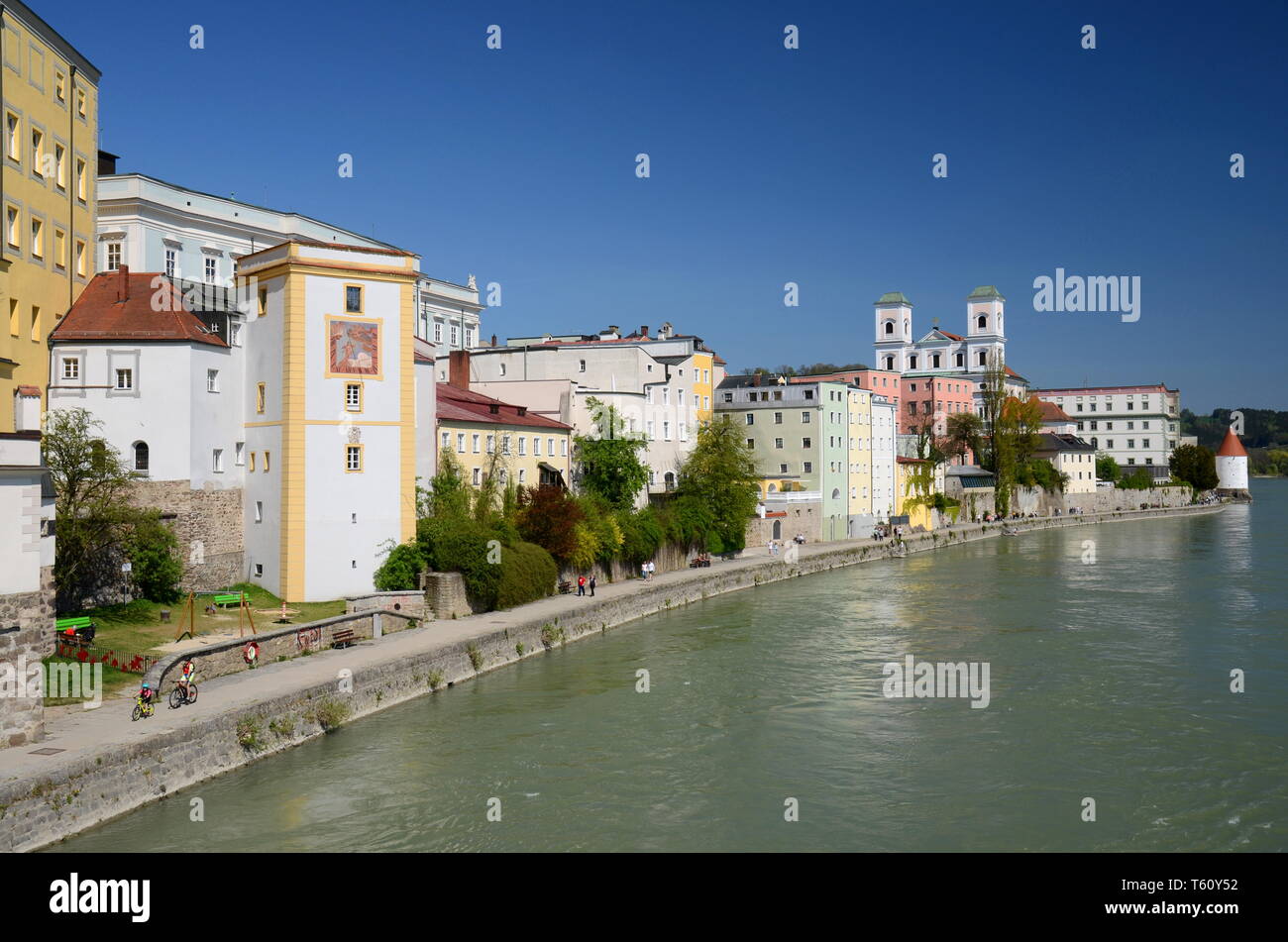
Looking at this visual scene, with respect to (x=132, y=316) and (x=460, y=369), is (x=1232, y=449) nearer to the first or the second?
(x=460, y=369)

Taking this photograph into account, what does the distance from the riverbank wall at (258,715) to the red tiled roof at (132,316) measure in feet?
37.8

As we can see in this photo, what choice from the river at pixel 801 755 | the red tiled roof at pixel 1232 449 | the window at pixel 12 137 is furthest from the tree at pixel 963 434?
the window at pixel 12 137

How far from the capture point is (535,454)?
46.1 meters

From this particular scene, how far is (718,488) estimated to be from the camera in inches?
2103

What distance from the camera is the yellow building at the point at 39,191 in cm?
2966

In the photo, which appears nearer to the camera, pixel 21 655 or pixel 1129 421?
pixel 21 655

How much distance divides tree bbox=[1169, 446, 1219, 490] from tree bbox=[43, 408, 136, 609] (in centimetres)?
12225

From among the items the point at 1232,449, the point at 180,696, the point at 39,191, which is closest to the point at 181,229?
the point at 39,191

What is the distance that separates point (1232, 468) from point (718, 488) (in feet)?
325

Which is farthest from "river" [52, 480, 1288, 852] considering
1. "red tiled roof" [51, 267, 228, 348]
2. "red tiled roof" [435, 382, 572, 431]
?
"red tiled roof" [51, 267, 228, 348]
